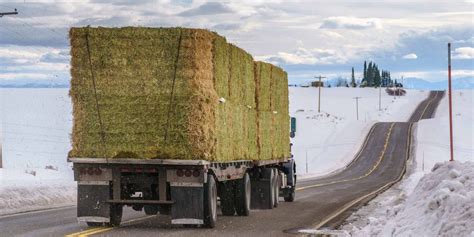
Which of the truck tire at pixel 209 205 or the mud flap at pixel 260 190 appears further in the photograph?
the mud flap at pixel 260 190

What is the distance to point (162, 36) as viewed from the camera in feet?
52.9

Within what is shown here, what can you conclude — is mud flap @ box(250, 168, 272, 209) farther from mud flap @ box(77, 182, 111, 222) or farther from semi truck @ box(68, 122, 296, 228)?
mud flap @ box(77, 182, 111, 222)

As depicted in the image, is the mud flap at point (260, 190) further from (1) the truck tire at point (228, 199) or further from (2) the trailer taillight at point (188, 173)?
(2) the trailer taillight at point (188, 173)

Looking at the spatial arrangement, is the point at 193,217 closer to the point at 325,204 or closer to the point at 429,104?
the point at 325,204

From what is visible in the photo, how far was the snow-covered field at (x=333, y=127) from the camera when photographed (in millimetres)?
91413

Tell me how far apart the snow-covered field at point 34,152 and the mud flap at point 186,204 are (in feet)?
17.4

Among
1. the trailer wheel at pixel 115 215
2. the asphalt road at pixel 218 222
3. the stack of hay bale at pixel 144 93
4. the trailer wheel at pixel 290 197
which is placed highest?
the stack of hay bale at pixel 144 93

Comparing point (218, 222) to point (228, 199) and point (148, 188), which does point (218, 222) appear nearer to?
point (228, 199)

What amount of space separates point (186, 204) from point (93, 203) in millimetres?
1787

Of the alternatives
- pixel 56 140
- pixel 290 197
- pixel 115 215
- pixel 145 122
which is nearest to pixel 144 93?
pixel 145 122

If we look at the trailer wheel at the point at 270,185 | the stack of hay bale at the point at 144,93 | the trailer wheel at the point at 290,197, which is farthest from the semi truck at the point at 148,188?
the trailer wheel at the point at 290,197

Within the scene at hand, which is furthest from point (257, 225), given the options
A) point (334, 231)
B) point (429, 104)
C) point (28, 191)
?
point (429, 104)

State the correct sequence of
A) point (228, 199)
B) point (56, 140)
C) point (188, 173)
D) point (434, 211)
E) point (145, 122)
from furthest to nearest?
point (56, 140)
point (228, 199)
point (145, 122)
point (188, 173)
point (434, 211)

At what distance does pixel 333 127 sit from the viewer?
4803 inches
